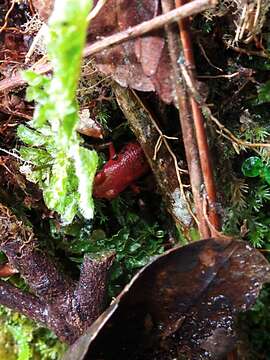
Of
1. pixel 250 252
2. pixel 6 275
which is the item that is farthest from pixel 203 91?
pixel 6 275

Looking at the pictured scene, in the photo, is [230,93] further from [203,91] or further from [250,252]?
[250,252]

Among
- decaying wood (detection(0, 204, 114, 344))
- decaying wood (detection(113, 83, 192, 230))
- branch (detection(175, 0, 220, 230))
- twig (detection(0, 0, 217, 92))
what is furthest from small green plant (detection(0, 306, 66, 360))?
twig (detection(0, 0, 217, 92))

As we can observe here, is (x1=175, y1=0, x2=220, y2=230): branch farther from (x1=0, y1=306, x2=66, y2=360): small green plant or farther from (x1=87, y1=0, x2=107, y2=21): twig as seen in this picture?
(x1=0, y1=306, x2=66, y2=360): small green plant

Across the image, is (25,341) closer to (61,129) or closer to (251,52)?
(61,129)

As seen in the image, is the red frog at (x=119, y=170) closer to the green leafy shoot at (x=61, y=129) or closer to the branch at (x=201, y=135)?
the green leafy shoot at (x=61, y=129)

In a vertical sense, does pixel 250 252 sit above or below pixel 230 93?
below

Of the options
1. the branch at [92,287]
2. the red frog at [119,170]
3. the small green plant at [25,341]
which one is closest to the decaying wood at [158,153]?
the red frog at [119,170]

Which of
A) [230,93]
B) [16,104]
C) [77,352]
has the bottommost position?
[77,352]
